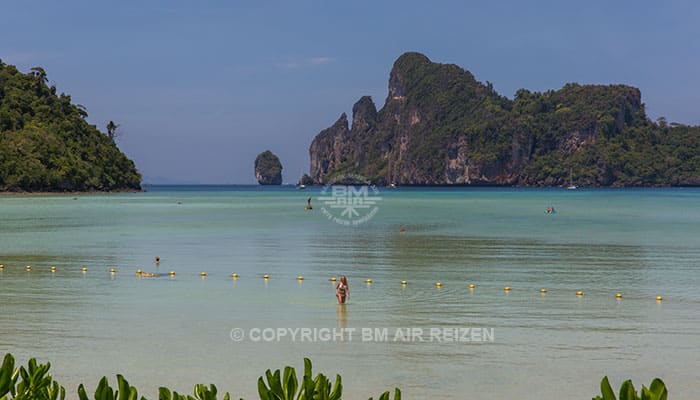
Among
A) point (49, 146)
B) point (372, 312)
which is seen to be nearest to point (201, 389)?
point (372, 312)

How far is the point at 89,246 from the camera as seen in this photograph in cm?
3812

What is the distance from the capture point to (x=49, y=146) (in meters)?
132

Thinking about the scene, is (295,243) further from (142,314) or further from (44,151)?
(44,151)

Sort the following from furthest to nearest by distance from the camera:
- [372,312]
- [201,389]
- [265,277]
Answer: [265,277]
[372,312]
[201,389]

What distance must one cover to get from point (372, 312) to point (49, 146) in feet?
411

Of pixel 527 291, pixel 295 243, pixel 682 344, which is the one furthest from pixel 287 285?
pixel 295 243

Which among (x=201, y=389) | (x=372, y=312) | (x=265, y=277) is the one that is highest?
(x=201, y=389)

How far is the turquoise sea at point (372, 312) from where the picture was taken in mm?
12742

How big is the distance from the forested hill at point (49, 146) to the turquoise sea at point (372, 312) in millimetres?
92605

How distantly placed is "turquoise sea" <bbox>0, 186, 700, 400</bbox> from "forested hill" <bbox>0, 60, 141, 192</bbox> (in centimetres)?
9260

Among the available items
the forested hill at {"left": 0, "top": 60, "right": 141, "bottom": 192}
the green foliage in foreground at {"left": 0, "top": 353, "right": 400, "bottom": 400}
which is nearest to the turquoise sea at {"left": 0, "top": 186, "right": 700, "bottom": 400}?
the green foliage in foreground at {"left": 0, "top": 353, "right": 400, "bottom": 400}

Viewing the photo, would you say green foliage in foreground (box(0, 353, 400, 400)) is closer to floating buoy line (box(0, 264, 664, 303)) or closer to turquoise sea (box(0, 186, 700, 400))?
turquoise sea (box(0, 186, 700, 400))

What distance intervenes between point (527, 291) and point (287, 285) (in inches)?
278

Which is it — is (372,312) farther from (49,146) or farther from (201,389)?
(49,146)
